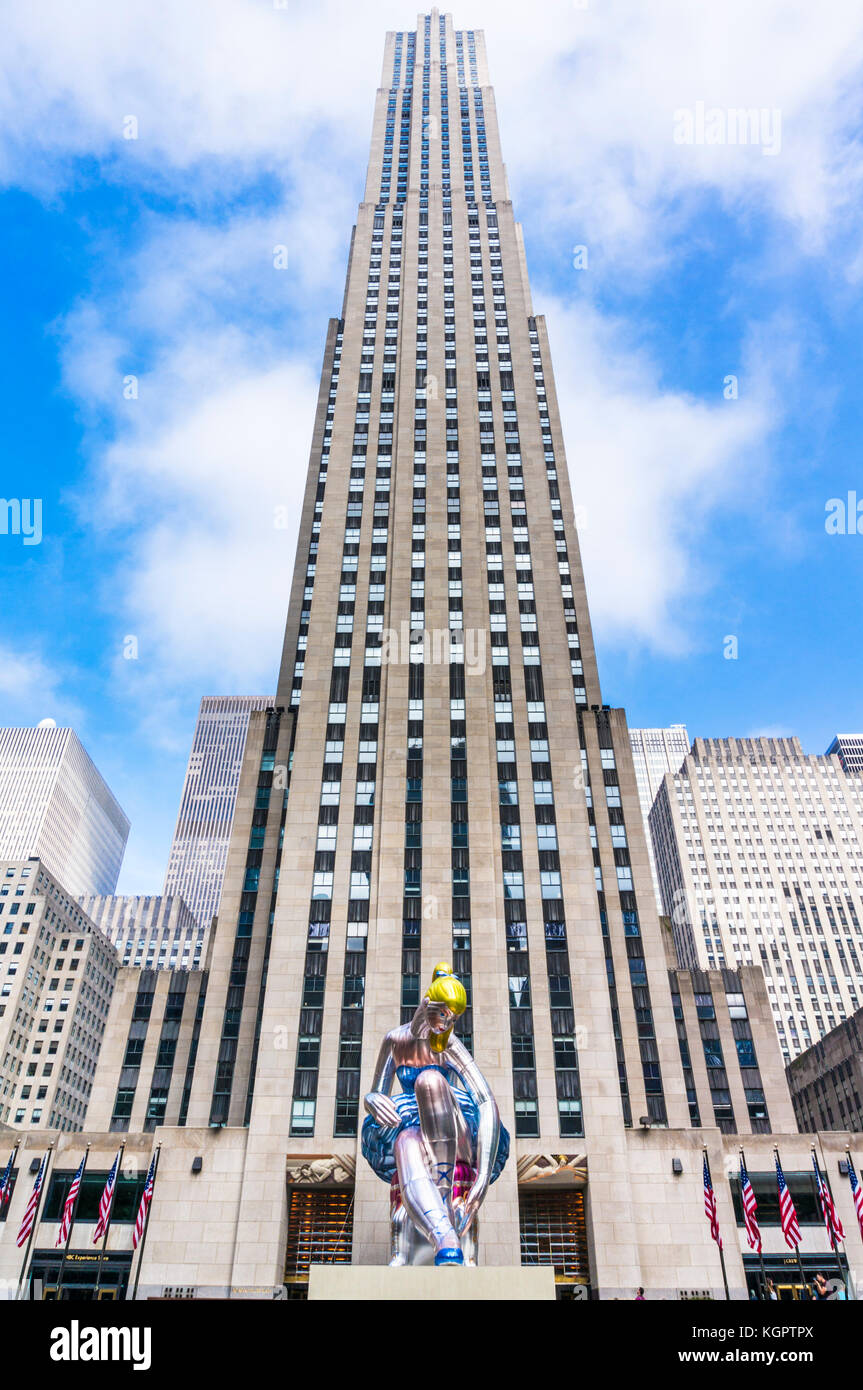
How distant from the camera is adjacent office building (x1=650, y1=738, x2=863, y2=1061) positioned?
12925 centimetres

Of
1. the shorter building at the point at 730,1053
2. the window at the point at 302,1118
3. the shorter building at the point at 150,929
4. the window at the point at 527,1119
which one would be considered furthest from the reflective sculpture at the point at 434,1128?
the shorter building at the point at 150,929

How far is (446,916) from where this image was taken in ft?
194

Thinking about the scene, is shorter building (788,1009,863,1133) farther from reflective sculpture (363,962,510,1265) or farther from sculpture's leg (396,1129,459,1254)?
sculpture's leg (396,1129,459,1254)

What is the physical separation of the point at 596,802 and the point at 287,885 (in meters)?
27.2

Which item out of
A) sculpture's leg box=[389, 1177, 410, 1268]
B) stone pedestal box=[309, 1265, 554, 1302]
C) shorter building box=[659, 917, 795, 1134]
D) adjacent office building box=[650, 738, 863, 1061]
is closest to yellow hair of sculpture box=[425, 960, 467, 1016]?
sculpture's leg box=[389, 1177, 410, 1268]

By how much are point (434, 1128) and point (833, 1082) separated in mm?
73804

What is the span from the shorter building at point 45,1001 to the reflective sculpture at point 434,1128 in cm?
9811

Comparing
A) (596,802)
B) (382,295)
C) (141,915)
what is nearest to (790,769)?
(596,802)

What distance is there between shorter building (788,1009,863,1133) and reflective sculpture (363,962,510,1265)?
6445 cm

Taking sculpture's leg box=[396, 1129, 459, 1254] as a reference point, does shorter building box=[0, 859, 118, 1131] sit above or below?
above

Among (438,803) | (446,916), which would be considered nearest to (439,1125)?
(446,916)

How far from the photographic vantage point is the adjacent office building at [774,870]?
129250 mm

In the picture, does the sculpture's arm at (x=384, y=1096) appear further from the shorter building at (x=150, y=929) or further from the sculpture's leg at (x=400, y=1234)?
the shorter building at (x=150, y=929)
